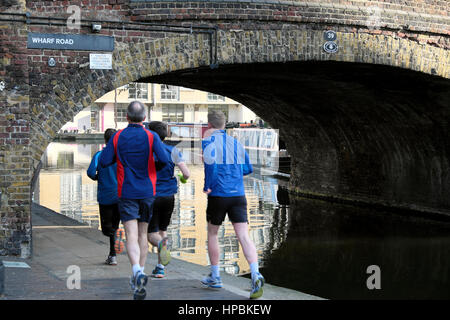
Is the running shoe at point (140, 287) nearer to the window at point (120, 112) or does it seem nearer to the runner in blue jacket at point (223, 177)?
the runner in blue jacket at point (223, 177)

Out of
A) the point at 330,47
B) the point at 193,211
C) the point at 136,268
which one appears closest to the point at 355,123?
the point at 193,211

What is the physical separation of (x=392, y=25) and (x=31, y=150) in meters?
6.82

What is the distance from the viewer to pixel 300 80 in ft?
50.5

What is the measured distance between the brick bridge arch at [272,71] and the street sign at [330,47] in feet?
0.20

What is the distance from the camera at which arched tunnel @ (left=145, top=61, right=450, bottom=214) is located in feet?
47.4

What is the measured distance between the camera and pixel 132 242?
254 inches

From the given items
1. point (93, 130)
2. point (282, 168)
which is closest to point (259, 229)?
point (282, 168)

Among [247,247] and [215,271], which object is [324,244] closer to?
[215,271]

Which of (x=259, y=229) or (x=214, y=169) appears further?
(x=259, y=229)

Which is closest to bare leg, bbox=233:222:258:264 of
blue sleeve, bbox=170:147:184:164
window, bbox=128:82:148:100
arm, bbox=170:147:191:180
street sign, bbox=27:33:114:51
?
arm, bbox=170:147:191:180

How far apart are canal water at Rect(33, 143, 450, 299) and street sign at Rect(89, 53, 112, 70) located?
376cm

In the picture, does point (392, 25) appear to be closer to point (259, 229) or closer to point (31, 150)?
point (259, 229)

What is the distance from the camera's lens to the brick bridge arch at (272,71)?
30.9 ft

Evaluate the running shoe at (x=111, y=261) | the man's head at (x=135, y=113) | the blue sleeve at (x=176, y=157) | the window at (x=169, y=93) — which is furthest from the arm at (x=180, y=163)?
the window at (x=169, y=93)
